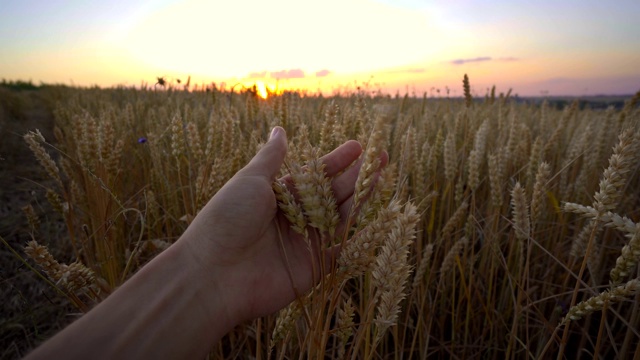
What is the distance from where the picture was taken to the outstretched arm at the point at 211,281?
84 centimetres

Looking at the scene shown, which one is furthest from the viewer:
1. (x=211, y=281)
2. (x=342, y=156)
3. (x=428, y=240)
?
(x=428, y=240)

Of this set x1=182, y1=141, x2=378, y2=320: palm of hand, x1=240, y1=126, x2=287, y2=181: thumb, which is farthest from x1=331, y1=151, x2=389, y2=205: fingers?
x1=240, y1=126, x2=287, y2=181: thumb

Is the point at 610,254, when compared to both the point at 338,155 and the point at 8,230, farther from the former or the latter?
the point at 8,230

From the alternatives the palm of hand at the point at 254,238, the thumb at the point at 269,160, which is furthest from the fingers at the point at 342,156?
the thumb at the point at 269,160

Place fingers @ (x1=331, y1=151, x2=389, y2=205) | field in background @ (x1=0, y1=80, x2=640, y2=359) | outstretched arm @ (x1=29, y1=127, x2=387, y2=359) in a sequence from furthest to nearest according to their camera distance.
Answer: fingers @ (x1=331, y1=151, x2=389, y2=205) → field in background @ (x1=0, y1=80, x2=640, y2=359) → outstretched arm @ (x1=29, y1=127, x2=387, y2=359)

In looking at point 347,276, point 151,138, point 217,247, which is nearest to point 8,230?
point 151,138

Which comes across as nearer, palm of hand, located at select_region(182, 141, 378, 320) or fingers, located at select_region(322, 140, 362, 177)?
palm of hand, located at select_region(182, 141, 378, 320)

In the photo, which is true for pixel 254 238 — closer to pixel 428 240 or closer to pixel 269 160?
pixel 269 160

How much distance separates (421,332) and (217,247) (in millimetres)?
929

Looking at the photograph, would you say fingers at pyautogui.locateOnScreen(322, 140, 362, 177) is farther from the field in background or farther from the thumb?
the thumb

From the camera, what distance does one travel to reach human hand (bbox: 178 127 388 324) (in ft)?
3.42

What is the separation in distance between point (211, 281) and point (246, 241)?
15 centimetres

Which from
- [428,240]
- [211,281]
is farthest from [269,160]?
[428,240]

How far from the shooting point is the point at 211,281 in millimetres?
1056
